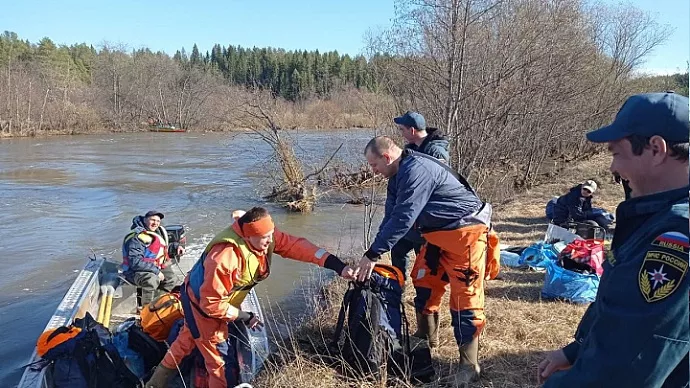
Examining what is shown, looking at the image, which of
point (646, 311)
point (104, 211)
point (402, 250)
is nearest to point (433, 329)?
point (402, 250)

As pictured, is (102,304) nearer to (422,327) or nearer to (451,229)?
(422,327)

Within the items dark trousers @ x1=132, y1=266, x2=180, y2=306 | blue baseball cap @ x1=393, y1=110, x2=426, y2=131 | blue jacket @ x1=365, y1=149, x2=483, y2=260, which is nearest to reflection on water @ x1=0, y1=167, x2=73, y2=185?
dark trousers @ x1=132, y1=266, x2=180, y2=306

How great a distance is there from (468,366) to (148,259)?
3.99 metres

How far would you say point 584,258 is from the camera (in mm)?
5582

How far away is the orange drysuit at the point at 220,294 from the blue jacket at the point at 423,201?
1.78ft

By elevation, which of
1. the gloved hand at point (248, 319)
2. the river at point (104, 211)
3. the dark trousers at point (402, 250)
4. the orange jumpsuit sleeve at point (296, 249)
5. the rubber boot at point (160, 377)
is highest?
the orange jumpsuit sleeve at point (296, 249)

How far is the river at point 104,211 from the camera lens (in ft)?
24.3

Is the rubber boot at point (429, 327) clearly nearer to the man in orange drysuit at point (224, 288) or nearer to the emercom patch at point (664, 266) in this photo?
the man in orange drysuit at point (224, 288)

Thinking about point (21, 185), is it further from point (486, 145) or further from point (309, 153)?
point (486, 145)

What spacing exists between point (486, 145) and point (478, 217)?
6731 millimetres

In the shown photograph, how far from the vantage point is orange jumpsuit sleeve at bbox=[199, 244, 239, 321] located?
11.2 ft

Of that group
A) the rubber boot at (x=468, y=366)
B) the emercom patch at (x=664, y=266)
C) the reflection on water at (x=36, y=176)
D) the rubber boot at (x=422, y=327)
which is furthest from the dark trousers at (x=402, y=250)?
the reflection on water at (x=36, y=176)

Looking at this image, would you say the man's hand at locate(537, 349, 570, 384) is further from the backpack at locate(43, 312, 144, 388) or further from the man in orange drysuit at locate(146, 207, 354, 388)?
the backpack at locate(43, 312, 144, 388)

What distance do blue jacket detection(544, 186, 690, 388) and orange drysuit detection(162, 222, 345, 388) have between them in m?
2.36
